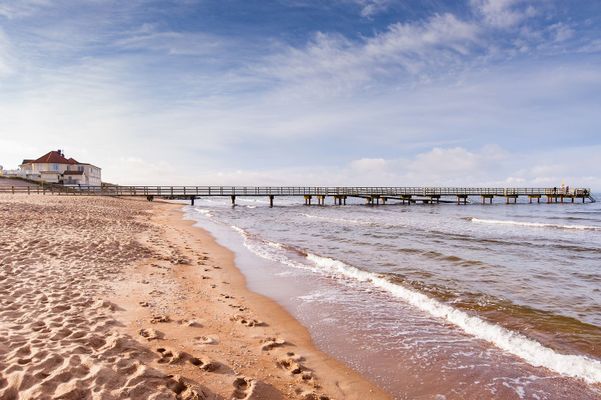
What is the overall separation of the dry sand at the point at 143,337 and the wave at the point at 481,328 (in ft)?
9.20

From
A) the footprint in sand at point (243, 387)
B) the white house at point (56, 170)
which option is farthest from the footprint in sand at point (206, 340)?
the white house at point (56, 170)

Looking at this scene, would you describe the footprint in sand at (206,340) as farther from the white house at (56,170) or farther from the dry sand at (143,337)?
the white house at (56,170)

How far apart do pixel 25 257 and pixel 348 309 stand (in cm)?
831

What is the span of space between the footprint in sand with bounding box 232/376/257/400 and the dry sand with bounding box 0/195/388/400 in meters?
0.01

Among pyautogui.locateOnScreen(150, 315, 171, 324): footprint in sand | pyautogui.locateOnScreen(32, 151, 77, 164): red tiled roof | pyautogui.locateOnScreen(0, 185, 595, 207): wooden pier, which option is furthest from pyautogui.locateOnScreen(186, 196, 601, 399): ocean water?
pyautogui.locateOnScreen(32, 151, 77, 164): red tiled roof

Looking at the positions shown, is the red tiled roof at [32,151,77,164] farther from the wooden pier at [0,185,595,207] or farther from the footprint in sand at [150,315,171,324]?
the footprint in sand at [150,315,171,324]

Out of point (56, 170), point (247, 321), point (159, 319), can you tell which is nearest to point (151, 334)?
point (159, 319)

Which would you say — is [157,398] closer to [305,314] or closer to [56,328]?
[56,328]

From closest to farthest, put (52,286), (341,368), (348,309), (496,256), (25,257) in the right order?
1. (341,368)
2. (52,286)
3. (348,309)
4. (25,257)
5. (496,256)

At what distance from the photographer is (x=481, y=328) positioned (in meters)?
6.77

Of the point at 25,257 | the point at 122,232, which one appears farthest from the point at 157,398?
the point at 122,232

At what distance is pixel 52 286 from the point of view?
23.8ft

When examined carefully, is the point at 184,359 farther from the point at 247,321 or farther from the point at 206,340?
the point at 247,321

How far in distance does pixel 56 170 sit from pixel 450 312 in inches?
2882
